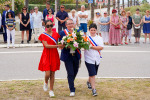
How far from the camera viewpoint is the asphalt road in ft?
32.8

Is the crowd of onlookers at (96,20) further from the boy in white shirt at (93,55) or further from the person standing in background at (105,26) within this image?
the boy in white shirt at (93,55)

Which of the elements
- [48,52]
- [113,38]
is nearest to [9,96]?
[48,52]

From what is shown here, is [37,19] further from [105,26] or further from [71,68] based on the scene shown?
[71,68]

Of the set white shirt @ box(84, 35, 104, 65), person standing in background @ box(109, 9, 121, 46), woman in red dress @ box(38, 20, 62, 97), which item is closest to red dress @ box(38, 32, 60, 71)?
woman in red dress @ box(38, 20, 62, 97)

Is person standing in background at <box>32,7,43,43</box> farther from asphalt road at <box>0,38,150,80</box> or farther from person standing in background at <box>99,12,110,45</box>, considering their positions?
person standing in background at <box>99,12,110,45</box>

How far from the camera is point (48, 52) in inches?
285

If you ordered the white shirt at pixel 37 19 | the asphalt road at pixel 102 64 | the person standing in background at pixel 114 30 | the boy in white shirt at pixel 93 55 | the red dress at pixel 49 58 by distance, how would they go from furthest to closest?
1. the white shirt at pixel 37 19
2. the person standing in background at pixel 114 30
3. the asphalt road at pixel 102 64
4. the boy in white shirt at pixel 93 55
5. the red dress at pixel 49 58

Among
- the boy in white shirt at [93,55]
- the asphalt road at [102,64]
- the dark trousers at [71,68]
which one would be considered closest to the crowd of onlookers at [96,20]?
the asphalt road at [102,64]

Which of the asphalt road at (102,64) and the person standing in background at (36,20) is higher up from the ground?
the person standing in background at (36,20)

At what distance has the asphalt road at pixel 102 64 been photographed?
1000cm

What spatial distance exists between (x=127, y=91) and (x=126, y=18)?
11097 mm

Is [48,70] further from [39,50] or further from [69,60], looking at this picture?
[39,50]

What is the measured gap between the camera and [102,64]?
1181 centimetres

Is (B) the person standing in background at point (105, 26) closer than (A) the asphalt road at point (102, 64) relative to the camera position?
No
